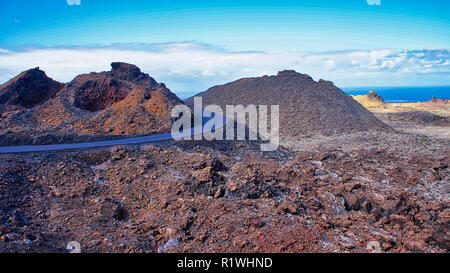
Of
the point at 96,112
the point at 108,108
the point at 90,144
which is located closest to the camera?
the point at 90,144

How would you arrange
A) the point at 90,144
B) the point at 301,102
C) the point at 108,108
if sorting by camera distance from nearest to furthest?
the point at 90,144
the point at 108,108
the point at 301,102

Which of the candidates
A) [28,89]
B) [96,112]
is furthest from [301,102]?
[28,89]

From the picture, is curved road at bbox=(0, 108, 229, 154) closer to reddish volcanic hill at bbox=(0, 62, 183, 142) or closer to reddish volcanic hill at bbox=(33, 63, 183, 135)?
reddish volcanic hill at bbox=(0, 62, 183, 142)

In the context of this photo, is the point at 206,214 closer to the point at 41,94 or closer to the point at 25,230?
the point at 25,230

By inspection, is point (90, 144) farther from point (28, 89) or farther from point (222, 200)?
point (28, 89)

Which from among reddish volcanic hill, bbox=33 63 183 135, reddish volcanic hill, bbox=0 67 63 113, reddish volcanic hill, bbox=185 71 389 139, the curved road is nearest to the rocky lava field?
the curved road

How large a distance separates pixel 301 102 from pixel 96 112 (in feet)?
68.0

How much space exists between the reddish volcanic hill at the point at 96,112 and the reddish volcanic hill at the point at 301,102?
1039 cm

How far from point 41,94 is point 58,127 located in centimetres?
1203

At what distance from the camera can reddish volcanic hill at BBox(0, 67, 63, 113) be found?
30.4m

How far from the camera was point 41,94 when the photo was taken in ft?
104

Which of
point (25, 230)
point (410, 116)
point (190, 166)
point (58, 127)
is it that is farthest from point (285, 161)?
point (410, 116)

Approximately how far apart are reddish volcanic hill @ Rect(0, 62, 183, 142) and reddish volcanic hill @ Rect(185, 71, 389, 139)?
1039cm

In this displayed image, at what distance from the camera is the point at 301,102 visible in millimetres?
31219
